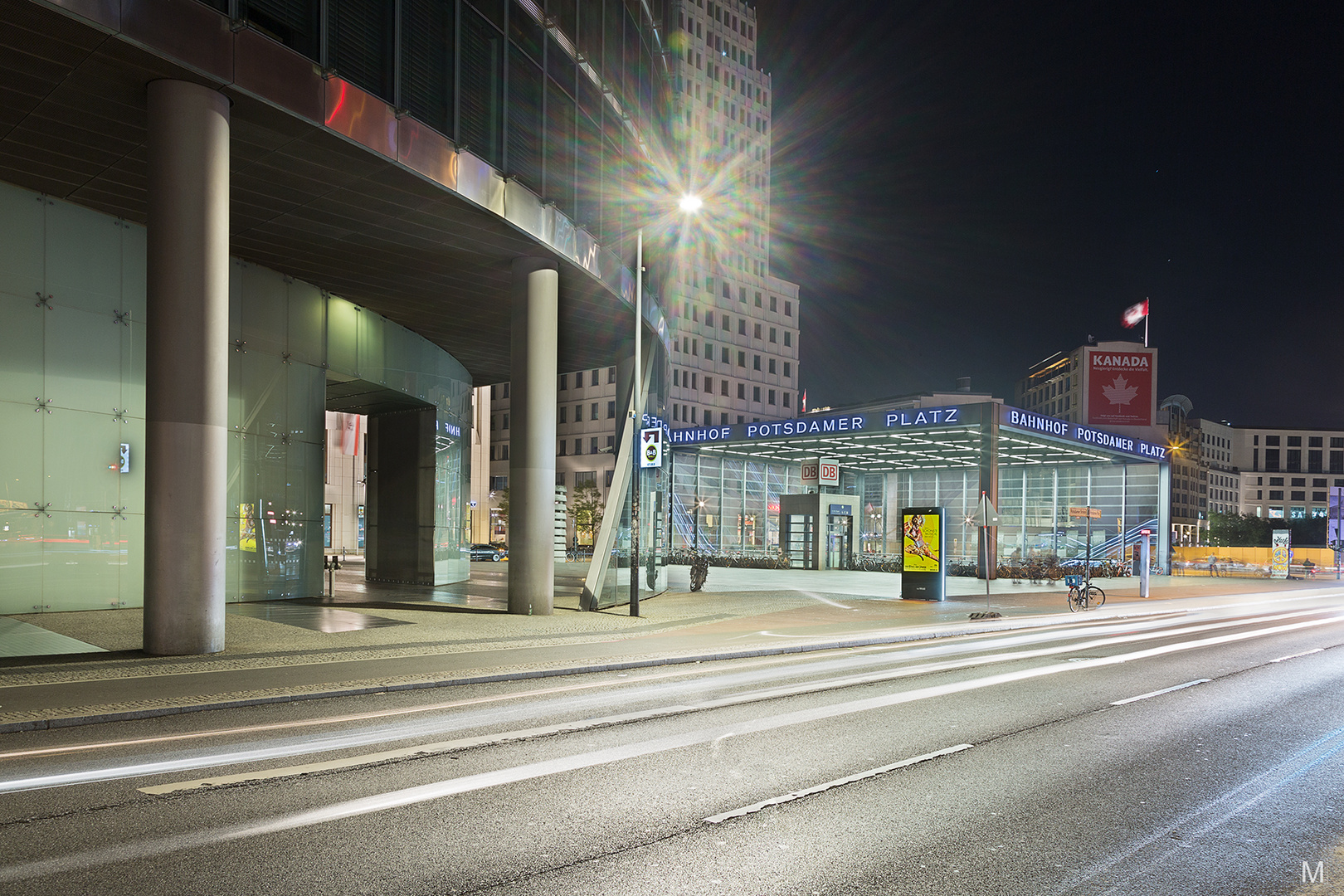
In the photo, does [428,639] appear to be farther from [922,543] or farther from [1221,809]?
[922,543]

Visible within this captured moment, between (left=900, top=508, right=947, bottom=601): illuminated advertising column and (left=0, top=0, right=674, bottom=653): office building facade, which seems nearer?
(left=0, top=0, right=674, bottom=653): office building facade

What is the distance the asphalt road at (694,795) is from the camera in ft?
16.9

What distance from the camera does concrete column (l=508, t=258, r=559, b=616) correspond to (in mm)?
19828

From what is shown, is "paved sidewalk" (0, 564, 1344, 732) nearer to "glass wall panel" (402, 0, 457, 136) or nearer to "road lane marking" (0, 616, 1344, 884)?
"road lane marking" (0, 616, 1344, 884)

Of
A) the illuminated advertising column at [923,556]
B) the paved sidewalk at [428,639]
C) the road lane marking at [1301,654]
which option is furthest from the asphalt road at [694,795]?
the illuminated advertising column at [923,556]

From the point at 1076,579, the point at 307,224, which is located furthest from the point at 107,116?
the point at 1076,579

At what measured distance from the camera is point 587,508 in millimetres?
77875

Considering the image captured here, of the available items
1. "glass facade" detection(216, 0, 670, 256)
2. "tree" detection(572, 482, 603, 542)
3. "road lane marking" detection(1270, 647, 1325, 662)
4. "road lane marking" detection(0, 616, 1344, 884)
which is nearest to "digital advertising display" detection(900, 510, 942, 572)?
"road lane marking" detection(1270, 647, 1325, 662)

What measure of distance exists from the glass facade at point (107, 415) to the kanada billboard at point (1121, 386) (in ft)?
139

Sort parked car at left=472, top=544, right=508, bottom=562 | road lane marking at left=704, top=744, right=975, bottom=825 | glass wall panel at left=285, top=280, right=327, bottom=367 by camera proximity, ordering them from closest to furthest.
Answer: road lane marking at left=704, top=744, right=975, bottom=825
glass wall panel at left=285, top=280, right=327, bottom=367
parked car at left=472, top=544, right=508, bottom=562

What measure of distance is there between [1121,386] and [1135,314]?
724 cm

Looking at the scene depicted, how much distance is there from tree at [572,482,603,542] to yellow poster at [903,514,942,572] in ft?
153

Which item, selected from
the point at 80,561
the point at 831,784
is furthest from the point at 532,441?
the point at 831,784

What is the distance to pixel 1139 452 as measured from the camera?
Result: 4756 centimetres
